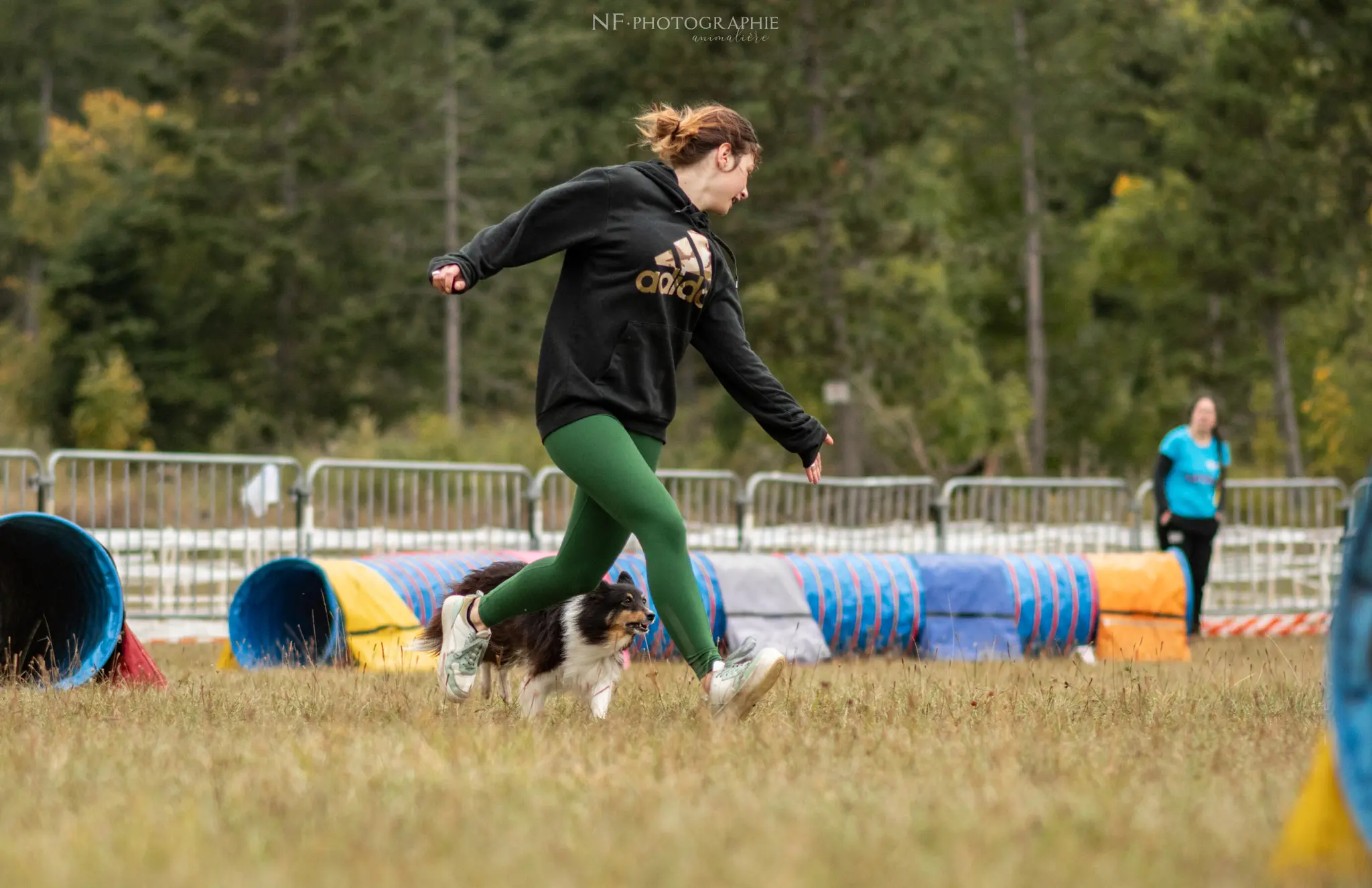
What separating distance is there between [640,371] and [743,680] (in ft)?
3.14

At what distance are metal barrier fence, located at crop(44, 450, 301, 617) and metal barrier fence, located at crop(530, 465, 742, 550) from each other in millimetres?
2313

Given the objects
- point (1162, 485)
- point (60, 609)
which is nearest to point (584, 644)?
point (60, 609)

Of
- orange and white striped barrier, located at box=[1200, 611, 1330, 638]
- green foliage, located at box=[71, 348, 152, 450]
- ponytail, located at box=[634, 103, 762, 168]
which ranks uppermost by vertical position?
ponytail, located at box=[634, 103, 762, 168]

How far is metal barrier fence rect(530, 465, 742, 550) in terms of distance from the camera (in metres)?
13.7

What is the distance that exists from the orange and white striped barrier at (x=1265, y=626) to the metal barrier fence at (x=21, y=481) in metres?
8.85

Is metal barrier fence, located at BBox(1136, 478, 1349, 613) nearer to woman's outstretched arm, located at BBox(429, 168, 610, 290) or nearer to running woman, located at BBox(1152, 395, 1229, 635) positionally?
running woman, located at BBox(1152, 395, 1229, 635)

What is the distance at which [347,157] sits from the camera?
109 ft

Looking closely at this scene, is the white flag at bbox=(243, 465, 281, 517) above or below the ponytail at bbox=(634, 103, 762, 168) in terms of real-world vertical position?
below

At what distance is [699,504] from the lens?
14016 millimetres

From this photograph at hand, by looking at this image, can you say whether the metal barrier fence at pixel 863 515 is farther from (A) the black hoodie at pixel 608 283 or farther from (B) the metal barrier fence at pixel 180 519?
(A) the black hoodie at pixel 608 283

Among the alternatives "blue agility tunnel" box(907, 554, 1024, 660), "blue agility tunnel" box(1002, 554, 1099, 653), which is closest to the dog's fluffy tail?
"blue agility tunnel" box(907, 554, 1024, 660)

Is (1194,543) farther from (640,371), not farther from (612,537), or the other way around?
(640,371)

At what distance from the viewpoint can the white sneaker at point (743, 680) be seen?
479 centimetres

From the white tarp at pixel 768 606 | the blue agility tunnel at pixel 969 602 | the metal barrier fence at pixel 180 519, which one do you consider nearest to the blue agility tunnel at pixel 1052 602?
the blue agility tunnel at pixel 969 602
